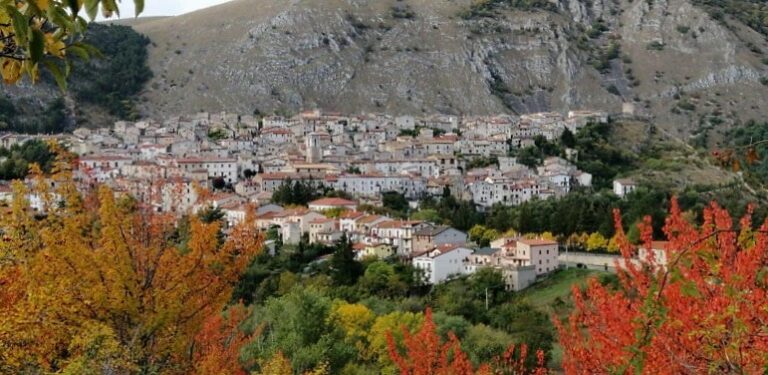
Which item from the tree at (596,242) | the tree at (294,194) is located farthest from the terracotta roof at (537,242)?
the tree at (294,194)

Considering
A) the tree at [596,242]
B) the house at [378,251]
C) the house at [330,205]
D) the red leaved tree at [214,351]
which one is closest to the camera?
the red leaved tree at [214,351]

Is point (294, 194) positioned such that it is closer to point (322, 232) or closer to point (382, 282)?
point (322, 232)

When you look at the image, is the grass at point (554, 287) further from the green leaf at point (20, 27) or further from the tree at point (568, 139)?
the green leaf at point (20, 27)

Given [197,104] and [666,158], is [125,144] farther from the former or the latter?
[666,158]

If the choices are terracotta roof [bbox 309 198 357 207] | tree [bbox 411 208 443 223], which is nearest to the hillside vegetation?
terracotta roof [bbox 309 198 357 207]

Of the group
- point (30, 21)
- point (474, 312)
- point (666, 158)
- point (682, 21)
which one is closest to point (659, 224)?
point (474, 312)

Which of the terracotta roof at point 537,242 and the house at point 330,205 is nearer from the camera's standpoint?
the terracotta roof at point 537,242

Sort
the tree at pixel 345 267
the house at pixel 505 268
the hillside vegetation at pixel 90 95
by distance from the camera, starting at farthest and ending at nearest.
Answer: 1. the hillside vegetation at pixel 90 95
2. the house at pixel 505 268
3. the tree at pixel 345 267
